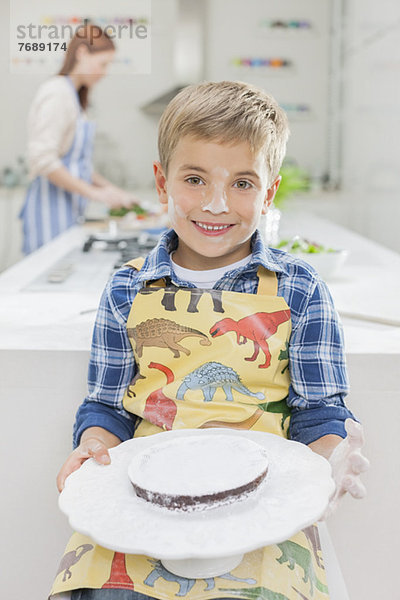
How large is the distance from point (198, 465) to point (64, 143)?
8.17ft

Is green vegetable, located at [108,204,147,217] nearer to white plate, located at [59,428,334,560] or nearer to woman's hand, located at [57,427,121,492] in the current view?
woman's hand, located at [57,427,121,492]

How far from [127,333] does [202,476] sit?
322 millimetres

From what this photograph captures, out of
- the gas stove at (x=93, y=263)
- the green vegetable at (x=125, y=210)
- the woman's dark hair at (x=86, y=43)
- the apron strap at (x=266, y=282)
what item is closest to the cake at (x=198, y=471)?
the apron strap at (x=266, y=282)

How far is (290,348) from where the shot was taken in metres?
1.00

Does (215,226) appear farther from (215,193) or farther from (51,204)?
(51,204)

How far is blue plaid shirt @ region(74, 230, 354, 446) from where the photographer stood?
3.22 ft

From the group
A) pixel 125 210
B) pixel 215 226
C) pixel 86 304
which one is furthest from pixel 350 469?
pixel 125 210

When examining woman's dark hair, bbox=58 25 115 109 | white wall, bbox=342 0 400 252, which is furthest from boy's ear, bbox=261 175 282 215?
white wall, bbox=342 0 400 252

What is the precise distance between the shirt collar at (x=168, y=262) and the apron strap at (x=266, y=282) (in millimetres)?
11

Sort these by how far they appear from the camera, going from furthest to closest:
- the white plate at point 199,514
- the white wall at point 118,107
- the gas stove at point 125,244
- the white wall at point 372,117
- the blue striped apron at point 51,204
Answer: the white wall at point 118,107 < the white wall at point 372,117 < the blue striped apron at point 51,204 < the gas stove at point 125,244 < the white plate at point 199,514

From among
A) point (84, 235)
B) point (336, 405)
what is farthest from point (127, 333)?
point (84, 235)

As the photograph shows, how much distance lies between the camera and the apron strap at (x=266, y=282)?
1012mm

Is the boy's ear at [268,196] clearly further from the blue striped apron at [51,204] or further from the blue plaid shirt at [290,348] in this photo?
the blue striped apron at [51,204]

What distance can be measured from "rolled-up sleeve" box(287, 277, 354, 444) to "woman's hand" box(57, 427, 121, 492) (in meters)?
0.26
